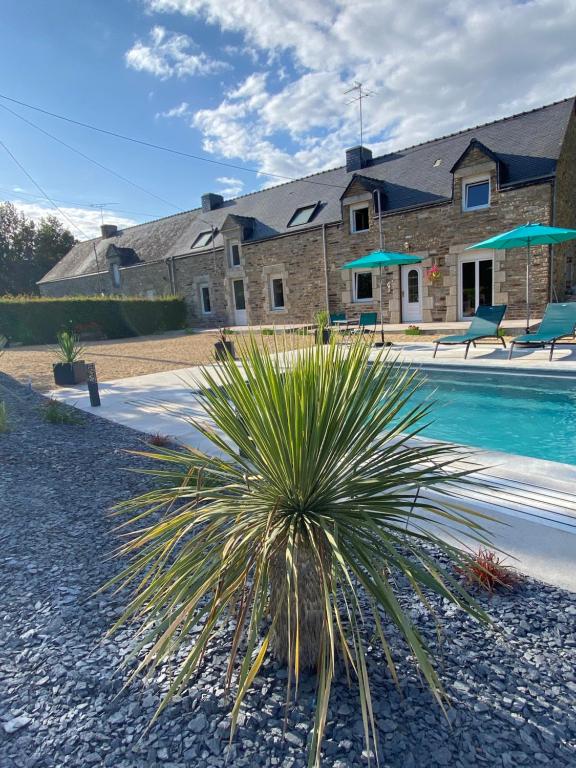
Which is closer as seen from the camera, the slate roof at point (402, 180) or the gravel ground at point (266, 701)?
the gravel ground at point (266, 701)

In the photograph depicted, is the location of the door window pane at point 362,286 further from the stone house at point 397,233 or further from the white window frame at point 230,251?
the white window frame at point 230,251

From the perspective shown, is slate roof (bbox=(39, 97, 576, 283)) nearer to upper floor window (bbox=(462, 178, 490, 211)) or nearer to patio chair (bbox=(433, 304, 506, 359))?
upper floor window (bbox=(462, 178, 490, 211))

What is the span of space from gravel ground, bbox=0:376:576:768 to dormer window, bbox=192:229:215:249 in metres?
22.9

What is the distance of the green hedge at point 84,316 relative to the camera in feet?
59.0

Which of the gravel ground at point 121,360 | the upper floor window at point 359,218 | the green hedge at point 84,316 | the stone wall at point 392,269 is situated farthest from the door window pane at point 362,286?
the green hedge at point 84,316

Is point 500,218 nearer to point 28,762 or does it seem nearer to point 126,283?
point 28,762

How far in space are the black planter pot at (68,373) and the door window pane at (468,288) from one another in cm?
1199


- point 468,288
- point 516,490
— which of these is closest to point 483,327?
point 468,288

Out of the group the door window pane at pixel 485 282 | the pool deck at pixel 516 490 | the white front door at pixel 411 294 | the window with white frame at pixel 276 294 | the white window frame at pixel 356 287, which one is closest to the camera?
the pool deck at pixel 516 490

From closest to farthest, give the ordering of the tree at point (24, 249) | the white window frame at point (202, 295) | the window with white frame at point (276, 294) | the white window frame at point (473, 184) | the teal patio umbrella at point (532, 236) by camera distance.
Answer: the teal patio umbrella at point (532, 236) < the white window frame at point (473, 184) < the window with white frame at point (276, 294) < the white window frame at point (202, 295) < the tree at point (24, 249)

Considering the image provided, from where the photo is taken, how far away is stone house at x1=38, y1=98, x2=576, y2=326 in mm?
13031

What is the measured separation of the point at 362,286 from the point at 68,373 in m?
12.2

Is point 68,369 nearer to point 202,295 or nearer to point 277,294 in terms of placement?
point 277,294

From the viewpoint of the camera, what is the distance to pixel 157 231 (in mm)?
27938
